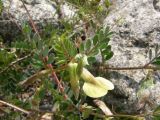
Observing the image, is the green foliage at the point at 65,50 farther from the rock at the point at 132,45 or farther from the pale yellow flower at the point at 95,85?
the rock at the point at 132,45

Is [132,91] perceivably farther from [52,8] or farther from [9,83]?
[52,8]

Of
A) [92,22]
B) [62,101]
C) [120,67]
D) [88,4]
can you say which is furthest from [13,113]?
[88,4]

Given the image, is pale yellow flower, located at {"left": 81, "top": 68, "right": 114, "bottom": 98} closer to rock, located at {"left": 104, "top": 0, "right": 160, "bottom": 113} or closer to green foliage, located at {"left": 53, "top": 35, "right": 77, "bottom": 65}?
green foliage, located at {"left": 53, "top": 35, "right": 77, "bottom": 65}

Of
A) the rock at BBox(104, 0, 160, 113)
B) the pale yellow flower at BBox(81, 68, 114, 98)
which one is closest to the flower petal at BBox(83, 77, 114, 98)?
the pale yellow flower at BBox(81, 68, 114, 98)

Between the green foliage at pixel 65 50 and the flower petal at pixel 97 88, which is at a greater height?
the green foliage at pixel 65 50

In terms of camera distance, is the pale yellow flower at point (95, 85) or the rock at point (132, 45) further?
the rock at point (132, 45)

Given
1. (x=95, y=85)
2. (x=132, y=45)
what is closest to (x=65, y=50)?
(x=95, y=85)

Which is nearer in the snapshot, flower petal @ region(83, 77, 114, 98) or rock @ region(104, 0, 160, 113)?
flower petal @ region(83, 77, 114, 98)

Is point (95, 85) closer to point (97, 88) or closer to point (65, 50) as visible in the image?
point (97, 88)

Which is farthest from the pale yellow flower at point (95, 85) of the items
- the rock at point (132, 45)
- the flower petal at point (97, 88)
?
the rock at point (132, 45)
